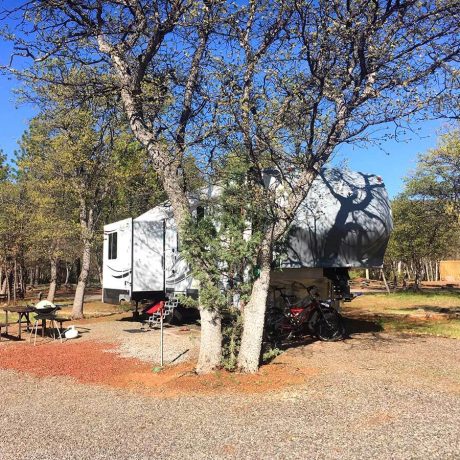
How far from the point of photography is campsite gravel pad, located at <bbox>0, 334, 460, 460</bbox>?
4758mm

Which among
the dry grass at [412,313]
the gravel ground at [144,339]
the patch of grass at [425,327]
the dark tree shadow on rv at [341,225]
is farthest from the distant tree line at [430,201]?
the gravel ground at [144,339]

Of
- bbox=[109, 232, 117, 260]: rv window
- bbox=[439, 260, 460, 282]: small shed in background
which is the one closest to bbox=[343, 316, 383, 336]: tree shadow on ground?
bbox=[109, 232, 117, 260]: rv window

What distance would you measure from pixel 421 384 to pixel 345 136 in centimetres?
376

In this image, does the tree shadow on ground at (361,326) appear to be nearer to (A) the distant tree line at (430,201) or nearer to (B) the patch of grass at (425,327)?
(B) the patch of grass at (425,327)

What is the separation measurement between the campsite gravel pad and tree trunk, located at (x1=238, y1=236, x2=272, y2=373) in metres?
0.98

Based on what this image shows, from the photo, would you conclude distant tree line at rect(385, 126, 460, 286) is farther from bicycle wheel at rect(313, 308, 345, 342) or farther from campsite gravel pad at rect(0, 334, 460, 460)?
campsite gravel pad at rect(0, 334, 460, 460)

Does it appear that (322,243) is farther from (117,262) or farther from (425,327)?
(117,262)

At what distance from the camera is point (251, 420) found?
569cm

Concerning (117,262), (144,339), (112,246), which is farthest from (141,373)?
(112,246)

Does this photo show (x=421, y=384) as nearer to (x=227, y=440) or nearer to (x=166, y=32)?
(x=227, y=440)

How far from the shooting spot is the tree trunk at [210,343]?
7.93 metres

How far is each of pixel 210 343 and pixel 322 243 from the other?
384 cm

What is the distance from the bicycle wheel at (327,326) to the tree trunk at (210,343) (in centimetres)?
380

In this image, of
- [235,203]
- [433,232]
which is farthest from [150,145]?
[433,232]
